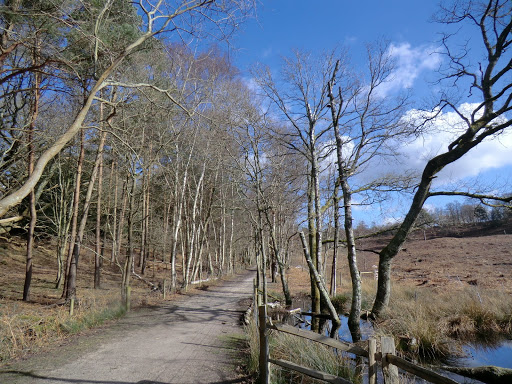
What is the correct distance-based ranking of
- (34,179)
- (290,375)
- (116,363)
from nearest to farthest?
(34,179) < (290,375) < (116,363)

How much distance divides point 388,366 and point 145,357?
4.88 m

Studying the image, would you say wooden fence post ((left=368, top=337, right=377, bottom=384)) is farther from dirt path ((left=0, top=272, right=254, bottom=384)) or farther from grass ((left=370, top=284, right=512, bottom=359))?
grass ((left=370, top=284, right=512, bottom=359))

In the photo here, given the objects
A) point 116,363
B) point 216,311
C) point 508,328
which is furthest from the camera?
point 216,311

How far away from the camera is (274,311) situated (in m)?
13.8

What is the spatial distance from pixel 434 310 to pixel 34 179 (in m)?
12.7

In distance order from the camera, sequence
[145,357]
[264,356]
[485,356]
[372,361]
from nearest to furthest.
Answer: [372,361] < [264,356] < [145,357] < [485,356]

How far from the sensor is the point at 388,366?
3.66 meters

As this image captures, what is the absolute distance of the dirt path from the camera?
551 cm

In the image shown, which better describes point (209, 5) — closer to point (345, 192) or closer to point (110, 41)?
point (110, 41)

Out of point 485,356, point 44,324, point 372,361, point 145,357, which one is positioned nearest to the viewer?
point 372,361

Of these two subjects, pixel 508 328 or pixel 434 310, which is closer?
pixel 508 328

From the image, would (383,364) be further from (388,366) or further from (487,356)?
(487,356)

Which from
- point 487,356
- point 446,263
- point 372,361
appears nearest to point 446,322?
point 487,356

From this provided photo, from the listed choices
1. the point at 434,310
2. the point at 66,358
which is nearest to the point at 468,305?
the point at 434,310
